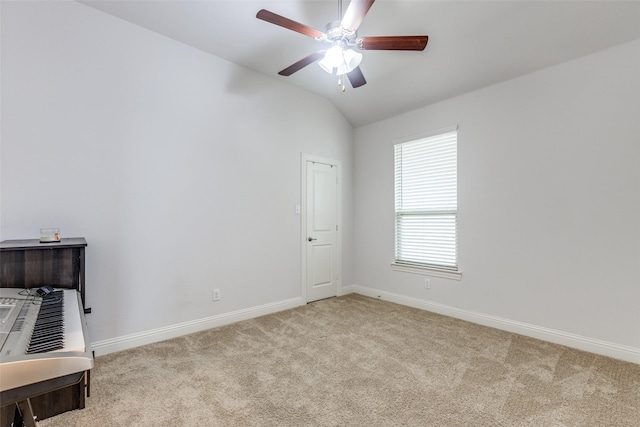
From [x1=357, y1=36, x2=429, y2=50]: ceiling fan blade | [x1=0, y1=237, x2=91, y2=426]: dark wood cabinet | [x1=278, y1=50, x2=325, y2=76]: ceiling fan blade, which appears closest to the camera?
[x1=0, y1=237, x2=91, y2=426]: dark wood cabinet

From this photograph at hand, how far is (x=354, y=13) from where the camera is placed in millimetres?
1861

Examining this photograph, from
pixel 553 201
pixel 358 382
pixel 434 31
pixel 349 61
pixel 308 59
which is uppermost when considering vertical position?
pixel 434 31

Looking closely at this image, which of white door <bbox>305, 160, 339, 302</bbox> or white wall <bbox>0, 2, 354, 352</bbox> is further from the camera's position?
white door <bbox>305, 160, 339, 302</bbox>

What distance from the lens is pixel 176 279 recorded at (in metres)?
3.04

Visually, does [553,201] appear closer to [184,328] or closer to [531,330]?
[531,330]

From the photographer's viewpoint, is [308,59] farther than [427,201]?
No

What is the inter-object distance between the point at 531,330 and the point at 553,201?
128cm

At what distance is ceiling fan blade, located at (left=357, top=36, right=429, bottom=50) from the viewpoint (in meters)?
2.07

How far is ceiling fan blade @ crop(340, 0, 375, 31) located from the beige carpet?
2.42 metres

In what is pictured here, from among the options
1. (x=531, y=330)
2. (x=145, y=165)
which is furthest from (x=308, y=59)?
(x=531, y=330)

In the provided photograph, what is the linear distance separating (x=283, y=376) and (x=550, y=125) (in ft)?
10.8

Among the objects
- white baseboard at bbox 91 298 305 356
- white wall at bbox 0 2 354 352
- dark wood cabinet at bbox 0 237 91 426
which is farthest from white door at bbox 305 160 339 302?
dark wood cabinet at bbox 0 237 91 426

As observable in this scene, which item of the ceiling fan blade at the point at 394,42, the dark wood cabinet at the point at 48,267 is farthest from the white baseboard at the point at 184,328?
the ceiling fan blade at the point at 394,42

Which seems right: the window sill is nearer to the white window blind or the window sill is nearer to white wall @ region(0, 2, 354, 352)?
the white window blind
